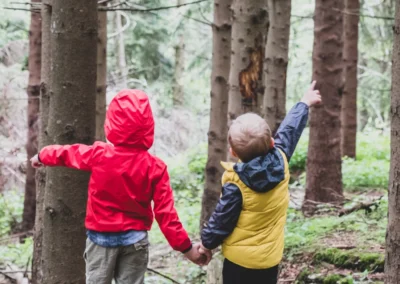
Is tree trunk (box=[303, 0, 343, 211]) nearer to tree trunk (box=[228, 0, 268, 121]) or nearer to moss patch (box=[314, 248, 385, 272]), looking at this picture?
moss patch (box=[314, 248, 385, 272])

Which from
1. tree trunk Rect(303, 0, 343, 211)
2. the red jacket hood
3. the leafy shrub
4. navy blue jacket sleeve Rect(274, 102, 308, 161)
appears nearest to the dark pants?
navy blue jacket sleeve Rect(274, 102, 308, 161)

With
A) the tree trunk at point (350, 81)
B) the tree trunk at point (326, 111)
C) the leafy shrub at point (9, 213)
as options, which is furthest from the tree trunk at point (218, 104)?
the leafy shrub at point (9, 213)

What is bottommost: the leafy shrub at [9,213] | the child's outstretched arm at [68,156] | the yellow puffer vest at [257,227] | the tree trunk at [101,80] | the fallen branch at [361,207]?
the leafy shrub at [9,213]

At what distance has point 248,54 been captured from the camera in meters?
5.34

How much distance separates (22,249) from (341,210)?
5441 mm

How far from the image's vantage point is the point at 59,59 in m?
3.61

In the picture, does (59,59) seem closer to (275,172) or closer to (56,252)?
(56,252)

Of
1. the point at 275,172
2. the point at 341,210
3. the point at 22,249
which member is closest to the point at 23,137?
the point at 22,249

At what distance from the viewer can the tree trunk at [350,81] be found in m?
12.8

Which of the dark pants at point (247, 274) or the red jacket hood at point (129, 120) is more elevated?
the red jacket hood at point (129, 120)

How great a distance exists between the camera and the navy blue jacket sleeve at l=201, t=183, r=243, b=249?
3.39 metres

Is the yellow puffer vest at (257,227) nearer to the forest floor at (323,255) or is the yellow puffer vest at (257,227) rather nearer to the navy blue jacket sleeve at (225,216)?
the navy blue jacket sleeve at (225,216)

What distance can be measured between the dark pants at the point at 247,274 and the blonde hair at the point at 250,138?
72cm

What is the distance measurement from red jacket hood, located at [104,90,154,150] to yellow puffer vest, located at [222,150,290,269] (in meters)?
0.58
